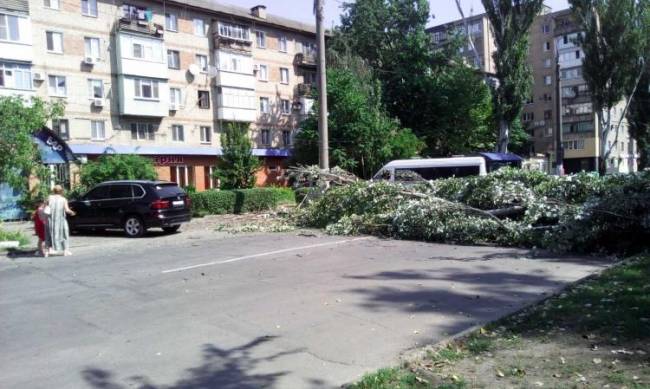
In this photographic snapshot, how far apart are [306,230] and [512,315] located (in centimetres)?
1115

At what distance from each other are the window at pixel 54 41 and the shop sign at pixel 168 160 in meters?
9.51

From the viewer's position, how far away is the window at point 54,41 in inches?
1428

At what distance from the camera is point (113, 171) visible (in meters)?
24.7

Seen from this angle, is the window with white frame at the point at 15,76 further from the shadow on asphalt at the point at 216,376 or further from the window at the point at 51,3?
the shadow on asphalt at the point at 216,376

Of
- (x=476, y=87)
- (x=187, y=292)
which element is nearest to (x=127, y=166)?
(x=187, y=292)

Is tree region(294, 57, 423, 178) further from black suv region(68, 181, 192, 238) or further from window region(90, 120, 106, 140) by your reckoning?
black suv region(68, 181, 192, 238)

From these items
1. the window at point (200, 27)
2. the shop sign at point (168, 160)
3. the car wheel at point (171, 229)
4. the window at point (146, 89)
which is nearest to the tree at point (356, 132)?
the shop sign at point (168, 160)

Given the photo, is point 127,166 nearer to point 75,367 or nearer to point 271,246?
point 271,246

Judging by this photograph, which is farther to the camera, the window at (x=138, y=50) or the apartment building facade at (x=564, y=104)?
the apartment building facade at (x=564, y=104)

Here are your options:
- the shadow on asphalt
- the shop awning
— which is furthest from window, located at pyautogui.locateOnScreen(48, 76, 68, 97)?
the shadow on asphalt

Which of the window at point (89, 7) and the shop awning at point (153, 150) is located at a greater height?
the window at point (89, 7)

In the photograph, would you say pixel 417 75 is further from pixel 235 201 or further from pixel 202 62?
pixel 235 201

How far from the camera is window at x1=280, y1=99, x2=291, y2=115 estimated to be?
50381mm

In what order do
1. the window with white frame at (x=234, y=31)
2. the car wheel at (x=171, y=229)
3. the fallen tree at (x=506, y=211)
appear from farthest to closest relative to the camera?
the window with white frame at (x=234, y=31), the car wheel at (x=171, y=229), the fallen tree at (x=506, y=211)
